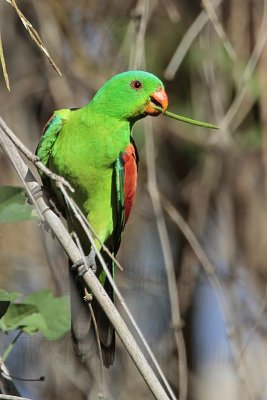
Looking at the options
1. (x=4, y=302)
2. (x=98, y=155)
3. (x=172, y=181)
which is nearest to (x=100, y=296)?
(x=4, y=302)

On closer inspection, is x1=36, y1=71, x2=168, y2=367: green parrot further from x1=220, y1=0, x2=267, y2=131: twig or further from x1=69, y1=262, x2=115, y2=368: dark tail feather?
x1=220, y1=0, x2=267, y2=131: twig

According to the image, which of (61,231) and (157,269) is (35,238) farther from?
(61,231)

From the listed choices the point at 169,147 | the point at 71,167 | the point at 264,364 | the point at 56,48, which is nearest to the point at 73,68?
the point at 56,48

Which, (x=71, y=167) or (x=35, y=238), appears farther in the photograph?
(x=35, y=238)

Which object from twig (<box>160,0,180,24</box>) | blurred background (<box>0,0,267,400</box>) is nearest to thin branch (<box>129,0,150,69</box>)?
blurred background (<box>0,0,267,400</box>)

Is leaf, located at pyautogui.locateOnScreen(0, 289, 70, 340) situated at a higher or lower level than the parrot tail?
higher

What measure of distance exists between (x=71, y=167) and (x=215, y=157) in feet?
5.69

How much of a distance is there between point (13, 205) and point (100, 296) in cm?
35

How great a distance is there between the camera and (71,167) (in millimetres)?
2678

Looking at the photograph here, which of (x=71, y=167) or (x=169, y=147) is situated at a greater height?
(x=71, y=167)

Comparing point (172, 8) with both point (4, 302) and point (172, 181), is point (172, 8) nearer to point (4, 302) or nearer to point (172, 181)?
point (172, 181)

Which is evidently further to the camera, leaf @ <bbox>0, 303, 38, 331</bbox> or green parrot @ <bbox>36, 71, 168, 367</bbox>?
green parrot @ <bbox>36, 71, 168, 367</bbox>

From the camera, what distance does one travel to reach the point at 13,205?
80.6 inches

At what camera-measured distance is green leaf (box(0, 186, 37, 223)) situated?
203 centimetres
